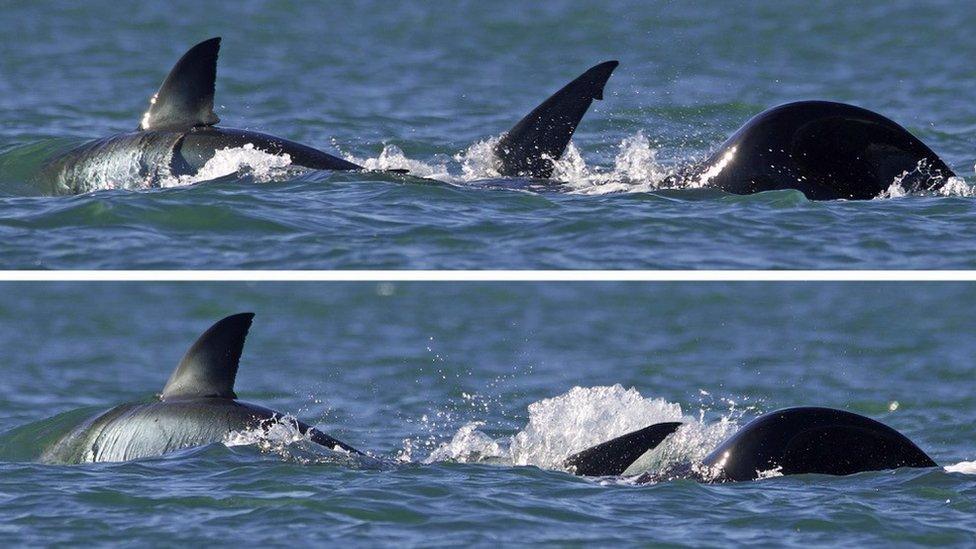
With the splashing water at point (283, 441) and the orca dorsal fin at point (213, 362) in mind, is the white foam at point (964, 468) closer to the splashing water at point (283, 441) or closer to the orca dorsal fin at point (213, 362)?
the splashing water at point (283, 441)

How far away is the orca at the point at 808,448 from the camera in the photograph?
1288cm

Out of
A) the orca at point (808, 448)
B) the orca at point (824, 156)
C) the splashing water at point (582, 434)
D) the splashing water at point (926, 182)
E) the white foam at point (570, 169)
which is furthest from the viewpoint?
the white foam at point (570, 169)

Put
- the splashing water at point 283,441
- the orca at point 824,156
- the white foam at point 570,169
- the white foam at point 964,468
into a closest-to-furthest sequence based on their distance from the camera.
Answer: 1. the white foam at point 964,468
2. the splashing water at point 283,441
3. the orca at point 824,156
4. the white foam at point 570,169

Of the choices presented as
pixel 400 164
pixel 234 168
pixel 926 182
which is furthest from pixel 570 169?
pixel 926 182

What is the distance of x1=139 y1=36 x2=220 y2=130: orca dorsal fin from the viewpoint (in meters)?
16.1

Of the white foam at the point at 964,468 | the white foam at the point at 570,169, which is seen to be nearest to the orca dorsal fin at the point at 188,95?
the white foam at the point at 570,169

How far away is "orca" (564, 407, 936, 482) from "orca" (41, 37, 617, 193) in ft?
13.4

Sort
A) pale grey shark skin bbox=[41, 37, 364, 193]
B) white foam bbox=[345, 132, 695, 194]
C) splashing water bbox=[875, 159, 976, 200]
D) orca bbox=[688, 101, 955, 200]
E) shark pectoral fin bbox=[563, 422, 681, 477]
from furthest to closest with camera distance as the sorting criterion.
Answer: white foam bbox=[345, 132, 695, 194], pale grey shark skin bbox=[41, 37, 364, 193], splashing water bbox=[875, 159, 976, 200], orca bbox=[688, 101, 955, 200], shark pectoral fin bbox=[563, 422, 681, 477]

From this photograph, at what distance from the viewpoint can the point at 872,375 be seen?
2080 centimetres

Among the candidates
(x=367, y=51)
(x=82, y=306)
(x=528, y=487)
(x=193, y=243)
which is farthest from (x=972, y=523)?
(x=367, y=51)

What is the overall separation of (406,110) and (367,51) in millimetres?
8270

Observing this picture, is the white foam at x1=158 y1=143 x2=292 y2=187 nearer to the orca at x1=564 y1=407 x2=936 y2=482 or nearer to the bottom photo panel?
the bottom photo panel

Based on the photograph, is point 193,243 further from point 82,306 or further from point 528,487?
point 82,306

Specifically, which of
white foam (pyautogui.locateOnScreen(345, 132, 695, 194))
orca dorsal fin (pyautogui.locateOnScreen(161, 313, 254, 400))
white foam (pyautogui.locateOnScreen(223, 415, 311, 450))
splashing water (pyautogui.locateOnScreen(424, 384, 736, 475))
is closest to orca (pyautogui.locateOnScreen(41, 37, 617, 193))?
white foam (pyautogui.locateOnScreen(345, 132, 695, 194))
